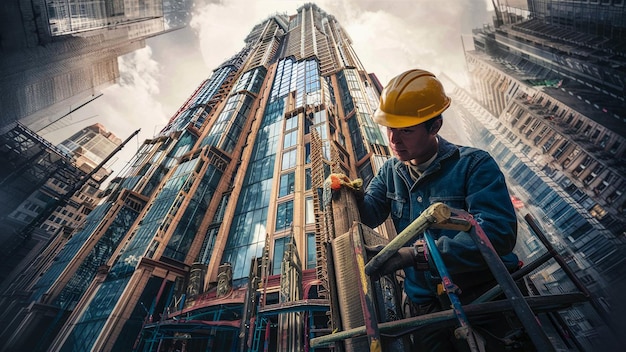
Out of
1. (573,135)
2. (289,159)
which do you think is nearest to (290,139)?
(289,159)

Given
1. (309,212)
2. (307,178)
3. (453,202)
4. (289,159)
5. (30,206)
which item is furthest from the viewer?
(30,206)

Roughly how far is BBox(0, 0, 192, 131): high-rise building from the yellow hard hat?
1487 centimetres

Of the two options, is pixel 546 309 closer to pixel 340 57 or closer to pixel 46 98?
pixel 46 98

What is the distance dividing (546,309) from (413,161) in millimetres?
1690

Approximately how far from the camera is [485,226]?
6.09 ft

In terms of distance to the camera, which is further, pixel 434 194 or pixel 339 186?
pixel 339 186

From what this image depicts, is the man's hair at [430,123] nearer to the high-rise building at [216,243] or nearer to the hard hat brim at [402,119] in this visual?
the hard hat brim at [402,119]

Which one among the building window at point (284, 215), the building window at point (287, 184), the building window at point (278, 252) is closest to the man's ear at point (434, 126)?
the building window at point (278, 252)

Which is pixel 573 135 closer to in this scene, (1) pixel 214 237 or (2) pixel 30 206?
(1) pixel 214 237

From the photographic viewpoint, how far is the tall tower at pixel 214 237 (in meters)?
15.0

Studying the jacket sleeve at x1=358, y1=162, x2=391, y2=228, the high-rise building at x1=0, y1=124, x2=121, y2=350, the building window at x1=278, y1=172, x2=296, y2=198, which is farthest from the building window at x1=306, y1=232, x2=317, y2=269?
the high-rise building at x1=0, y1=124, x2=121, y2=350

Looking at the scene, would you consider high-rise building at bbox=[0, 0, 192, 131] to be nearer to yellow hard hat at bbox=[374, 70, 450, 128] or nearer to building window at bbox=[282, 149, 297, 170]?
yellow hard hat at bbox=[374, 70, 450, 128]

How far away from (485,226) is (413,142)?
3.60ft

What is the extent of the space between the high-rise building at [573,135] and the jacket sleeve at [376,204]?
118 feet
